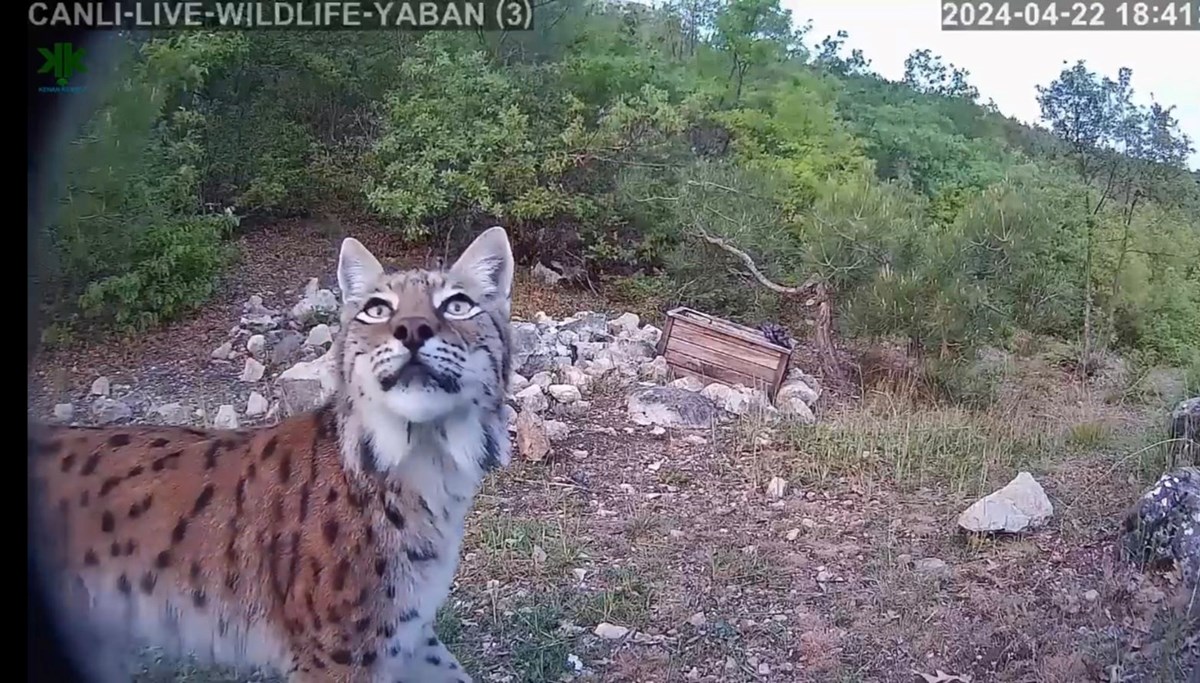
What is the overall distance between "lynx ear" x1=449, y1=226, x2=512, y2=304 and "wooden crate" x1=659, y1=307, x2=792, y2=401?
0.34m

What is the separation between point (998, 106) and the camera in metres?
1.83

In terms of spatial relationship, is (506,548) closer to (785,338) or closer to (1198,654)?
(785,338)

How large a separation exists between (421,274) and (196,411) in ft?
1.54

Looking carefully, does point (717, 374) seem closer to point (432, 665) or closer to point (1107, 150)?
point (432, 665)

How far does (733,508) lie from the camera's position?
1791 mm

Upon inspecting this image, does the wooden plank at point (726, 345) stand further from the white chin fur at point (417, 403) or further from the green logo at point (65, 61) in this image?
the green logo at point (65, 61)

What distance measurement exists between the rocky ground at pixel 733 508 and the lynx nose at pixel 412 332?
165mm

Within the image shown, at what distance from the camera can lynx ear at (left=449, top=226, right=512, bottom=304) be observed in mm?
1676

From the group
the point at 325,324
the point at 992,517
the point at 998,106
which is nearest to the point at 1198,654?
the point at 992,517

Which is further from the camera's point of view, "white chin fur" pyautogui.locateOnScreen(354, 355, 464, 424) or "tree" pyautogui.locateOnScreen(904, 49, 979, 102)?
"tree" pyautogui.locateOnScreen(904, 49, 979, 102)

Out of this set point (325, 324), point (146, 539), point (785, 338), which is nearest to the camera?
point (146, 539)

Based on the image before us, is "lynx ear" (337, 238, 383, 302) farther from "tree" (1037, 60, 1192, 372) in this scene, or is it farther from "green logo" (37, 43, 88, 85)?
"tree" (1037, 60, 1192, 372)

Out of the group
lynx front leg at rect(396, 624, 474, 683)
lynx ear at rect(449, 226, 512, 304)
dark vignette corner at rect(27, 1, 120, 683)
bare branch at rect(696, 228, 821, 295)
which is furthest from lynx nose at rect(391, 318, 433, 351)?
dark vignette corner at rect(27, 1, 120, 683)

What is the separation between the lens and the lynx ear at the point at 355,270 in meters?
1.68
